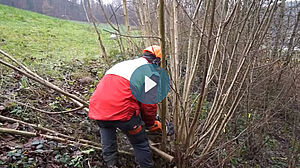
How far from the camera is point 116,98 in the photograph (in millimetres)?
2025

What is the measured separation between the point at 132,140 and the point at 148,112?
0.35 m

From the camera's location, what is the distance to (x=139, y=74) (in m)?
2.13

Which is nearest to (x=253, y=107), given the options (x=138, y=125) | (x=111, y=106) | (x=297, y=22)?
(x=297, y=22)

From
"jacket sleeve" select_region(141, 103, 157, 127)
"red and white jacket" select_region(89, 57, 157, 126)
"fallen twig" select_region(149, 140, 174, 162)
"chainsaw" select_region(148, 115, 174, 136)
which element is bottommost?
"fallen twig" select_region(149, 140, 174, 162)

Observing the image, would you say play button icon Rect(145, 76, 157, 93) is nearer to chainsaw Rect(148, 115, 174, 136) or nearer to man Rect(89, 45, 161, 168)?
man Rect(89, 45, 161, 168)

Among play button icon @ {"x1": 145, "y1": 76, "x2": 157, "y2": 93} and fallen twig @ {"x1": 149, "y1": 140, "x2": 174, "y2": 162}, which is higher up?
play button icon @ {"x1": 145, "y1": 76, "x2": 157, "y2": 93}

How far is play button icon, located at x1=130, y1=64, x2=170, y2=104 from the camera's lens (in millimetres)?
2098

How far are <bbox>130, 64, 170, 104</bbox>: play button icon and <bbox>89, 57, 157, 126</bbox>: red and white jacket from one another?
44 millimetres

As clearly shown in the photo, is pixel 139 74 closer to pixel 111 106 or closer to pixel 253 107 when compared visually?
pixel 111 106

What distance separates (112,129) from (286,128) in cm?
397

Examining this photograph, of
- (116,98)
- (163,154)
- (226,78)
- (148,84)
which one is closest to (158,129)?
(163,154)

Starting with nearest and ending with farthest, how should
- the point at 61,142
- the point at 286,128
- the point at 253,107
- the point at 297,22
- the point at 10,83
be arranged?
1. the point at 61,142
2. the point at 10,83
3. the point at 253,107
4. the point at 297,22
5. the point at 286,128

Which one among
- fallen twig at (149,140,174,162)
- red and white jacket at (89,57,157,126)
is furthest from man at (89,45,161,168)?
fallen twig at (149,140,174,162)

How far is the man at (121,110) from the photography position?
2.03m
